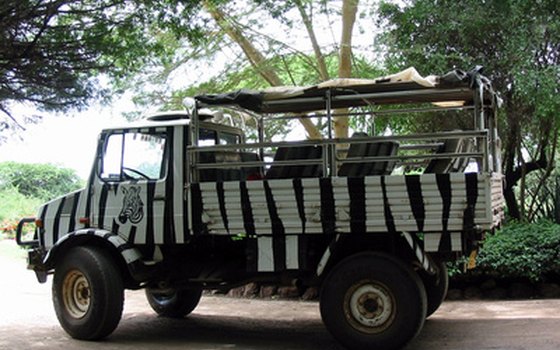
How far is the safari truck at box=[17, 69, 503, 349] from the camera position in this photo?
640 centimetres

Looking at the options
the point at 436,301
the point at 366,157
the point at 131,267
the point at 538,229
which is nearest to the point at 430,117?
the point at 538,229

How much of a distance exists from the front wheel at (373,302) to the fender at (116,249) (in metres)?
2.21

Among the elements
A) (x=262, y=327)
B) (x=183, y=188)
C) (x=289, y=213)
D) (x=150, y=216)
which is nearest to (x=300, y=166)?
(x=289, y=213)

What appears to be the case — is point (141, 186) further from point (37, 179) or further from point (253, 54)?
point (37, 179)

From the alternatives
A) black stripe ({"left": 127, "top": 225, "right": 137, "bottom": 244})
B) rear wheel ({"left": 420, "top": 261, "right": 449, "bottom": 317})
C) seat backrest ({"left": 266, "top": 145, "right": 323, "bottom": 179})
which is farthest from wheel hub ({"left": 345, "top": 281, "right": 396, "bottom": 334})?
black stripe ({"left": 127, "top": 225, "right": 137, "bottom": 244})

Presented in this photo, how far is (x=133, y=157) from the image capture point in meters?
7.77

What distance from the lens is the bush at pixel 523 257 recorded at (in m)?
10.1

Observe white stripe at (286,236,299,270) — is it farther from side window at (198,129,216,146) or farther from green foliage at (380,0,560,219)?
green foliage at (380,0,560,219)

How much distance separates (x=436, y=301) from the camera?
8.12m

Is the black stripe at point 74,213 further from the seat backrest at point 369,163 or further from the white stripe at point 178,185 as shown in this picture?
the seat backrest at point 369,163

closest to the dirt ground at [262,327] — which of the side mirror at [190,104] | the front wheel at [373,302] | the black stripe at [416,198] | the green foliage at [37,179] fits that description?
the front wheel at [373,302]

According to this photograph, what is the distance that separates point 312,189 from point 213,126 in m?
1.96

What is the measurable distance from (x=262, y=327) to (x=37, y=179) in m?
24.1

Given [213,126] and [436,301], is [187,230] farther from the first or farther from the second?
[436,301]
